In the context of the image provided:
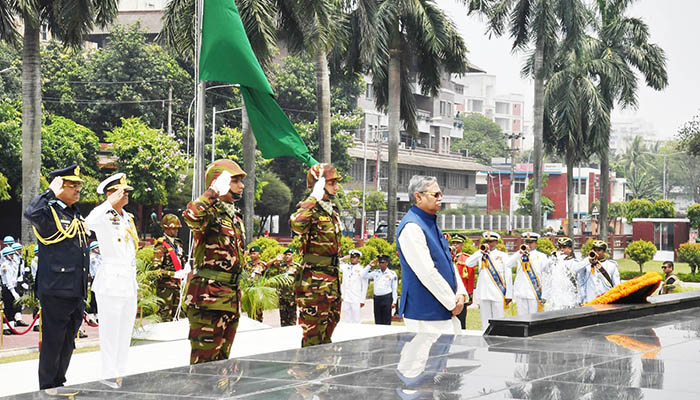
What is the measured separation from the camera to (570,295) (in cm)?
1441

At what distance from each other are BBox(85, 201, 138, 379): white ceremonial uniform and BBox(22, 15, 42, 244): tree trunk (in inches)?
580

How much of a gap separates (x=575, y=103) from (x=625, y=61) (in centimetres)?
447

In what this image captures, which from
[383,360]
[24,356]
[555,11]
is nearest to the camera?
[383,360]

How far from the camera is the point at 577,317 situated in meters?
8.56

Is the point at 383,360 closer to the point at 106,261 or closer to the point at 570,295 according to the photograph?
the point at 106,261

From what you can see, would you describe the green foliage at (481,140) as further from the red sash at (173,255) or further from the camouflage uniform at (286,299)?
the red sash at (173,255)

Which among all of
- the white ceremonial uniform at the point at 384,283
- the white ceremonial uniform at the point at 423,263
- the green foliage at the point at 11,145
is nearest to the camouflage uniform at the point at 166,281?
the white ceremonial uniform at the point at 384,283

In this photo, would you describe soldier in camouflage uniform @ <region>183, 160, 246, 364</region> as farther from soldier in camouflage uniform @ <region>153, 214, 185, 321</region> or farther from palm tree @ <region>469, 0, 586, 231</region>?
palm tree @ <region>469, 0, 586, 231</region>

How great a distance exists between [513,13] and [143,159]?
→ 53.2ft

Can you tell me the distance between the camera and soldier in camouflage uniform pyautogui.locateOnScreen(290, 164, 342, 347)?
8.31 metres

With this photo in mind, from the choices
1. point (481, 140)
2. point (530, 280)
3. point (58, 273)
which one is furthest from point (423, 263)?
point (481, 140)

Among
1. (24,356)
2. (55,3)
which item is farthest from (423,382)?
(55,3)

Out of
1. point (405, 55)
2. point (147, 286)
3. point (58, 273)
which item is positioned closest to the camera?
point (58, 273)

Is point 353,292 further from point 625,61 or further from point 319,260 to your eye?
point 625,61
